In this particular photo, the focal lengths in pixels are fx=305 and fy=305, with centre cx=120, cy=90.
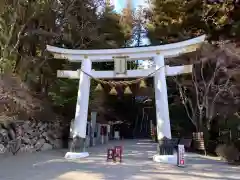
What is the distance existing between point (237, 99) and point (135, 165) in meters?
8.17

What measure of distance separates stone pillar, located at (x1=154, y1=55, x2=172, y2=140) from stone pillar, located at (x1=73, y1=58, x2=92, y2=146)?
254 cm

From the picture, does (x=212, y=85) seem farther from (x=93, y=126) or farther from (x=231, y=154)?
(x=93, y=126)

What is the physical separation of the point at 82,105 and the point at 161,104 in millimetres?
2820

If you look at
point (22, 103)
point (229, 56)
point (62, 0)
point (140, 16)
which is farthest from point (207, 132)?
point (140, 16)

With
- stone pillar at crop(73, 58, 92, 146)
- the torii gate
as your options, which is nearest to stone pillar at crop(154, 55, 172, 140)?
the torii gate

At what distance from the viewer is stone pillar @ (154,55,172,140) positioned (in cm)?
1016

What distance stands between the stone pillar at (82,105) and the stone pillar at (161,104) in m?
2.54

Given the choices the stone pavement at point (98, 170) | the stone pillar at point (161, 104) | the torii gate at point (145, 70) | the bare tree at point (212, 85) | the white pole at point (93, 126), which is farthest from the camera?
Answer: the white pole at point (93, 126)

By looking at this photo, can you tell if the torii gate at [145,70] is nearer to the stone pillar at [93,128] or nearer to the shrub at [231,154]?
the shrub at [231,154]

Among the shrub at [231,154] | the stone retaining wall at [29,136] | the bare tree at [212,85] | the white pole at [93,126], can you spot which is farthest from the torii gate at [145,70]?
the bare tree at [212,85]

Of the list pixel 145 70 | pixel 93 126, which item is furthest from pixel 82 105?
pixel 93 126

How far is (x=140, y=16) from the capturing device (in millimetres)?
25500

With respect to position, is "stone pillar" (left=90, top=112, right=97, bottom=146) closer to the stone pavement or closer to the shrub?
the stone pavement

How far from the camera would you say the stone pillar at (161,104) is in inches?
400
